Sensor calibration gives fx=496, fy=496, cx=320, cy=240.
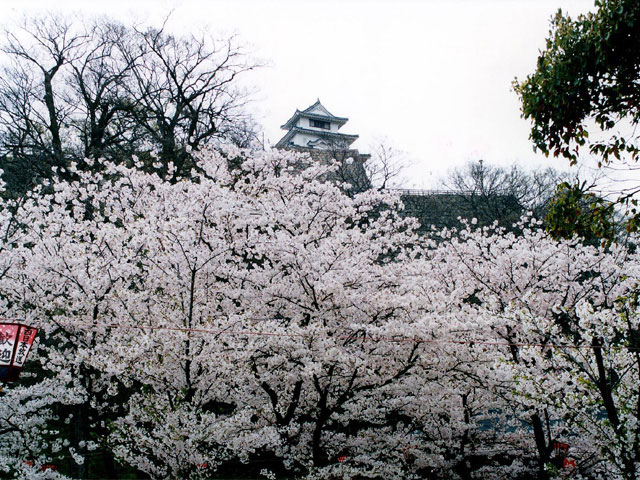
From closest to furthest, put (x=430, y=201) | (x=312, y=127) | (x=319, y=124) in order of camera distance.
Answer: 1. (x=430, y=201)
2. (x=312, y=127)
3. (x=319, y=124)

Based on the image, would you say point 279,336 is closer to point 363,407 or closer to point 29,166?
point 363,407

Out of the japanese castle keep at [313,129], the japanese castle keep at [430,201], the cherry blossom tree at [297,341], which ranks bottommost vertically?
the cherry blossom tree at [297,341]

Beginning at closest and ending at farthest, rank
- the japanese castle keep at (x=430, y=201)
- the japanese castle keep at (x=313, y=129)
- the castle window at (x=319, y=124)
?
the japanese castle keep at (x=430, y=201), the japanese castle keep at (x=313, y=129), the castle window at (x=319, y=124)

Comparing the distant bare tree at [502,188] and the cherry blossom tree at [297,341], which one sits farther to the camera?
the distant bare tree at [502,188]

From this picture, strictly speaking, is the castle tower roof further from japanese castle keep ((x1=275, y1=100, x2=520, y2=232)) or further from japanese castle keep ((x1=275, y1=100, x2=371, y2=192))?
japanese castle keep ((x1=275, y1=100, x2=520, y2=232))

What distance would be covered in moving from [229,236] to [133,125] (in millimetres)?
12266

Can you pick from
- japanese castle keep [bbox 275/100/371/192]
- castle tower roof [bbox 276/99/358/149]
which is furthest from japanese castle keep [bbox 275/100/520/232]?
castle tower roof [bbox 276/99/358/149]

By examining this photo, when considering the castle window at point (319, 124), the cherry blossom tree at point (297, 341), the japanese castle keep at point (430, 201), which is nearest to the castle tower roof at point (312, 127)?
the castle window at point (319, 124)

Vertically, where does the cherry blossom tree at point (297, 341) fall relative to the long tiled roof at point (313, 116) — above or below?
below

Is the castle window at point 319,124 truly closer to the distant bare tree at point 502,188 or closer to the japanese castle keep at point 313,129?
the japanese castle keep at point 313,129

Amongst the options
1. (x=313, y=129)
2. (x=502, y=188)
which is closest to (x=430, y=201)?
(x=502, y=188)

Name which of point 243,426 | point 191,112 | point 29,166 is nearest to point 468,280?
point 243,426

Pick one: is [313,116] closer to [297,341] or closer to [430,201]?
[430,201]

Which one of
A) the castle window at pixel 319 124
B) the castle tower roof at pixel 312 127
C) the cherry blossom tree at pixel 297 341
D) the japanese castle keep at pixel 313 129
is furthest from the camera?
the castle window at pixel 319 124
